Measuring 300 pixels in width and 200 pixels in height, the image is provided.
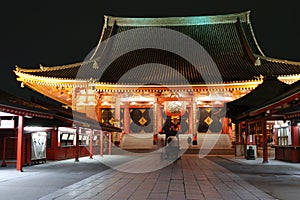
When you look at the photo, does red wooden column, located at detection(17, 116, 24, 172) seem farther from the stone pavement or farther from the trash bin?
the trash bin

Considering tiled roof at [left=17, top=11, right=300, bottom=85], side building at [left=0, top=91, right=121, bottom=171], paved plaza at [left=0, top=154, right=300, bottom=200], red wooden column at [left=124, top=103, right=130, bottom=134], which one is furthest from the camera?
red wooden column at [left=124, top=103, right=130, bottom=134]

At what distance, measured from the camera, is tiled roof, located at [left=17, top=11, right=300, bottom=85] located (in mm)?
26125

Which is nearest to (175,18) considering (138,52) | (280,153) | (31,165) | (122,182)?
(138,52)

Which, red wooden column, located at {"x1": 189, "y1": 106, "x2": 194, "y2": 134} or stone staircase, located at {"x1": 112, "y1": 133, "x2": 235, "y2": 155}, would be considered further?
red wooden column, located at {"x1": 189, "y1": 106, "x2": 194, "y2": 134}

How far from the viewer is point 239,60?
29.4 m

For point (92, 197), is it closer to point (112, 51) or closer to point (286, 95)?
point (286, 95)

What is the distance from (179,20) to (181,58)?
6.86 m

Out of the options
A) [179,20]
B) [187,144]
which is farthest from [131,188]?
[179,20]

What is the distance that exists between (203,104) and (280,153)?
39.3 feet

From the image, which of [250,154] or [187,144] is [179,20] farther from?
[250,154]

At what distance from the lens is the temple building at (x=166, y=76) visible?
2570 centimetres

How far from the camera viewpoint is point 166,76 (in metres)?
26.9

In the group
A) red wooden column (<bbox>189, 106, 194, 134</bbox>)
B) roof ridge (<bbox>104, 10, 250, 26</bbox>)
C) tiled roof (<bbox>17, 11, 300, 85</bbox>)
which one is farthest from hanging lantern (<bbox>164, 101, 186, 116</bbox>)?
roof ridge (<bbox>104, 10, 250, 26</bbox>)

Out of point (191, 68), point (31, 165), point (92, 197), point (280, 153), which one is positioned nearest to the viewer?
point (92, 197)
